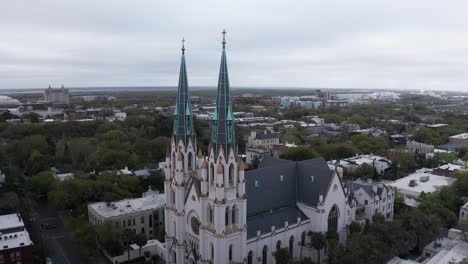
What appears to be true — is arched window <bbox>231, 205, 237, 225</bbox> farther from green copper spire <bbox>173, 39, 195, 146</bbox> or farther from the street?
the street

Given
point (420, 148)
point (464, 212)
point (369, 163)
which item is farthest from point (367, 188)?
point (420, 148)

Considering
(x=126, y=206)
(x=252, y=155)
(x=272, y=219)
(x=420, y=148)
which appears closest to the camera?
(x=272, y=219)

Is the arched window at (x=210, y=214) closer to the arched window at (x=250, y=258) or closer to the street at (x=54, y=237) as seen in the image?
the arched window at (x=250, y=258)

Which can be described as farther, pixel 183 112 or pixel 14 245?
pixel 14 245

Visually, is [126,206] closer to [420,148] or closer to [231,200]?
[231,200]

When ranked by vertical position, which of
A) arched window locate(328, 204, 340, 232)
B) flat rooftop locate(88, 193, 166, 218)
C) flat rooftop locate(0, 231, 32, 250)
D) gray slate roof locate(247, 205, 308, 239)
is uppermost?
gray slate roof locate(247, 205, 308, 239)

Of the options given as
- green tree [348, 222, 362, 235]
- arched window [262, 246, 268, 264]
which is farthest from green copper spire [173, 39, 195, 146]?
green tree [348, 222, 362, 235]

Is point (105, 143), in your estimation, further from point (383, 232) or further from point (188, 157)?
point (383, 232)
